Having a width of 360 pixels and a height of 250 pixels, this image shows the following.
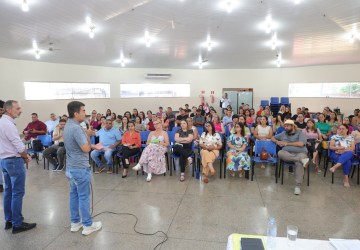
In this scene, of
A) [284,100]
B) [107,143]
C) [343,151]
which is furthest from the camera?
[284,100]

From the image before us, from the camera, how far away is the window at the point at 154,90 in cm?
1275

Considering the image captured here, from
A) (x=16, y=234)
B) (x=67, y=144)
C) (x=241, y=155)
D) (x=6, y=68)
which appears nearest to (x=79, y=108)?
(x=67, y=144)

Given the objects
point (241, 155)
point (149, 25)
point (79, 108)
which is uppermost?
point (149, 25)

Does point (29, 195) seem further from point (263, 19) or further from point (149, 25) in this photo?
point (263, 19)

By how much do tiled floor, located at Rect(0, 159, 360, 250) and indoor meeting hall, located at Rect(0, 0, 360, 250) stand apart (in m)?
0.02

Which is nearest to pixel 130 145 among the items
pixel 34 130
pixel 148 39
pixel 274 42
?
pixel 34 130

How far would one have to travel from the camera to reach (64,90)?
10961 mm

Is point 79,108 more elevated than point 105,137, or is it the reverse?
point 79,108

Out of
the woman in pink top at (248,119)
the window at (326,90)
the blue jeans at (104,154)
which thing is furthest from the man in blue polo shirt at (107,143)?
the window at (326,90)

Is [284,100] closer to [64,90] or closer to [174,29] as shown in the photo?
[174,29]

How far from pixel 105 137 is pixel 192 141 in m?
1.93

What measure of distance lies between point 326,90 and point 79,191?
1366 cm

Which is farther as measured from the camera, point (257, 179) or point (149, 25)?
point (149, 25)

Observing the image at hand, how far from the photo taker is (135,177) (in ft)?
15.4
